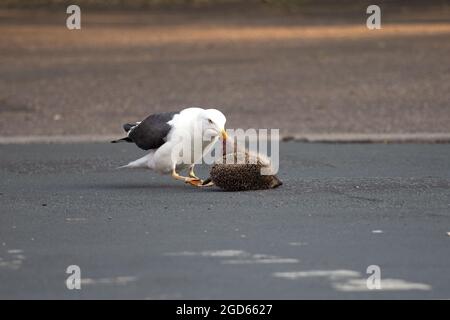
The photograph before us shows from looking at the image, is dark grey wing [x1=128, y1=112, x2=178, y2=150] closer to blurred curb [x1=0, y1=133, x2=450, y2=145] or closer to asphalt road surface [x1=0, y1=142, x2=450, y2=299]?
asphalt road surface [x1=0, y1=142, x2=450, y2=299]

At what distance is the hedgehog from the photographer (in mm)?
12508

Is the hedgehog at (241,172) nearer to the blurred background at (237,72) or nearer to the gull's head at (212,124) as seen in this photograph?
the gull's head at (212,124)

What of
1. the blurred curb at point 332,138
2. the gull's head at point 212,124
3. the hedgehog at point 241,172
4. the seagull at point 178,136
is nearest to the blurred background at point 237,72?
the blurred curb at point 332,138

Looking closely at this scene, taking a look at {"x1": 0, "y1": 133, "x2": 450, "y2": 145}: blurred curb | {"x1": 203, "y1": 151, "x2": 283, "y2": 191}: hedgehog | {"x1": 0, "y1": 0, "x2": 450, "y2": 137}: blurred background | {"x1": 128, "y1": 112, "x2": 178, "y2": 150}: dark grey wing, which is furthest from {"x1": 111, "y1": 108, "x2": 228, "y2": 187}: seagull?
{"x1": 0, "y1": 0, "x2": 450, "y2": 137}: blurred background

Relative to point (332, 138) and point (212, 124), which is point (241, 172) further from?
point (332, 138)

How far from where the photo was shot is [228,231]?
10.5 meters

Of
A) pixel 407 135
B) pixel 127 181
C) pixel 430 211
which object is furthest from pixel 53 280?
pixel 407 135

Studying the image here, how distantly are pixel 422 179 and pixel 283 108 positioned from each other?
25.4ft

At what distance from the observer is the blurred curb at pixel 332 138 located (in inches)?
681

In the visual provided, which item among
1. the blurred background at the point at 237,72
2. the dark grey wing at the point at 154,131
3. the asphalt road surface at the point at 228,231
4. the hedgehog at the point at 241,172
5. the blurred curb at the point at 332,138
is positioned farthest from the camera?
the blurred background at the point at 237,72

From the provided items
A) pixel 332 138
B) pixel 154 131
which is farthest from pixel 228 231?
pixel 332 138

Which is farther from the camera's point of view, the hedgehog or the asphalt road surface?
the hedgehog

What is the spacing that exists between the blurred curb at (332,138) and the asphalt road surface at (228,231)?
168 cm

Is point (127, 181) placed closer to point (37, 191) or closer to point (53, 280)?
point (37, 191)
